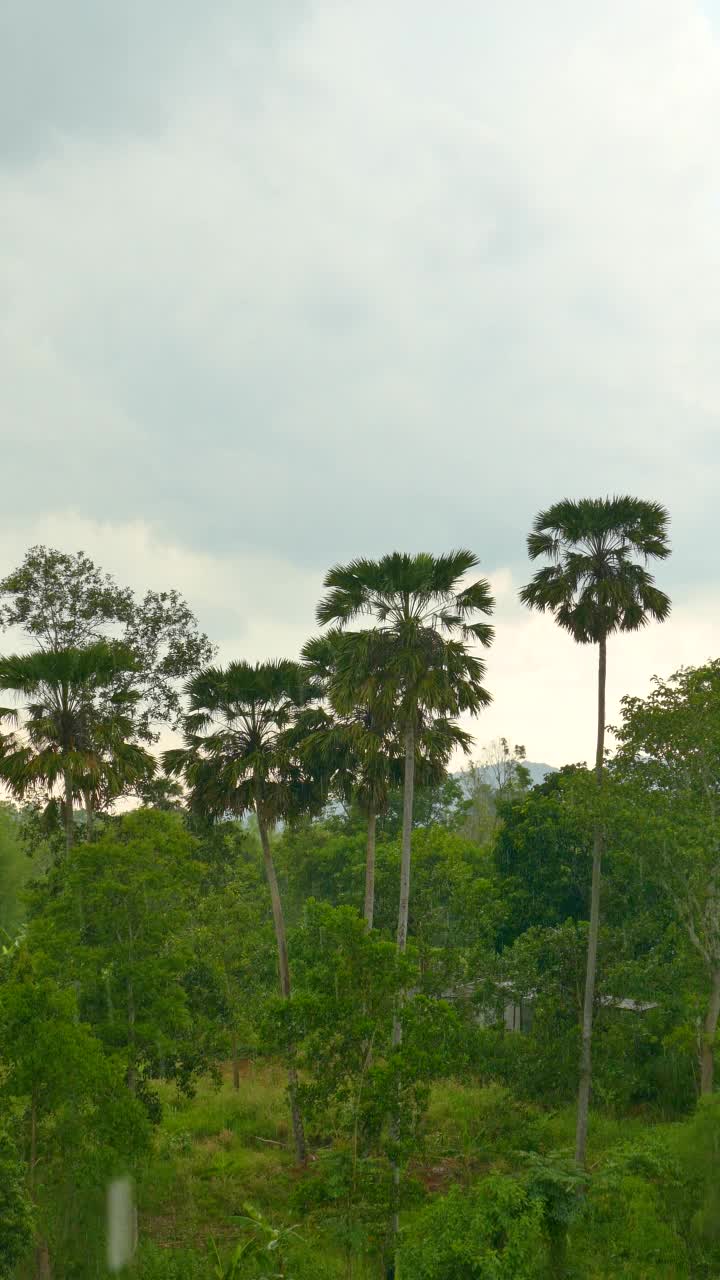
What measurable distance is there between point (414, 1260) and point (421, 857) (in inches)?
1023

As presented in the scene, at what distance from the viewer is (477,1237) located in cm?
1523

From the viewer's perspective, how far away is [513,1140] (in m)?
27.9

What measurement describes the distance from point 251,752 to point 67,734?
17.1 ft

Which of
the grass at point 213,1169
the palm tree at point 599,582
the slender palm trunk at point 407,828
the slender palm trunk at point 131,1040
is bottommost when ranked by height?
the grass at point 213,1169

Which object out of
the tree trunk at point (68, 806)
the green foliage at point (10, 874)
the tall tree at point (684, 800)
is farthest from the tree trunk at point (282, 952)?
the green foliage at point (10, 874)

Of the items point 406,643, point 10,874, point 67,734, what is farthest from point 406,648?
point 10,874

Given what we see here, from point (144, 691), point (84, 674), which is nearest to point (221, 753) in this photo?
point (84, 674)

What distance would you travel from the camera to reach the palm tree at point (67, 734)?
82.9 ft

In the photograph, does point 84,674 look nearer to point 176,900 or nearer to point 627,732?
point 176,900

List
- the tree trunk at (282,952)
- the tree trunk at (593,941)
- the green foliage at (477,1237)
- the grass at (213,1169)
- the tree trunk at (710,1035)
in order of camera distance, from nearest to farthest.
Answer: the green foliage at (477,1237) < the grass at (213,1169) < the tree trunk at (710,1035) < the tree trunk at (282,952) < the tree trunk at (593,941)

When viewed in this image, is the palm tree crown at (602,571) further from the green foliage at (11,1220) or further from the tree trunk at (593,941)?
the green foliage at (11,1220)

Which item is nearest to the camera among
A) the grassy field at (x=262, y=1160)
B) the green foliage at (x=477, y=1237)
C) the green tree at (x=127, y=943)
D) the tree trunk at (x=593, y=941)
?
the green foliage at (x=477, y=1237)

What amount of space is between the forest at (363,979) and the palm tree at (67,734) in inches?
3.0

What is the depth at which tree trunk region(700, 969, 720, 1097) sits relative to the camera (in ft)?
88.0
